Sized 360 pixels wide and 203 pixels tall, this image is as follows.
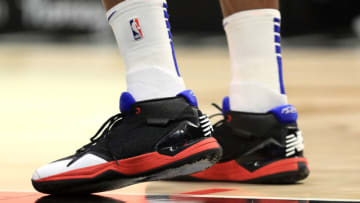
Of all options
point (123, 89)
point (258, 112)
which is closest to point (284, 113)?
point (258, 112)

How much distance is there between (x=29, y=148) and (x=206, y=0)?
599 centimetres

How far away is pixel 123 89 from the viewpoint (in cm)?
391

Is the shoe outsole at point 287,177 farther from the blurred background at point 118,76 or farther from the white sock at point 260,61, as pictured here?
the white sock at point 260,61

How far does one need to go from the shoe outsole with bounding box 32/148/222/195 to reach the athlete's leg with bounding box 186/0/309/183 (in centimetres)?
28

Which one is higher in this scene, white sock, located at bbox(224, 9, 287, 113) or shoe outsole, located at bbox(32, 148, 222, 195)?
white sock, located at bbox(224, 9, 287, 113)

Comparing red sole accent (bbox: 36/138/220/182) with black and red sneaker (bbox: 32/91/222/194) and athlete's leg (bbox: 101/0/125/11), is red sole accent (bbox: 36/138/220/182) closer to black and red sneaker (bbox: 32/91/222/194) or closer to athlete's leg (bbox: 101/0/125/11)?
black and red sneaker (bbox: 32/91/222/194)

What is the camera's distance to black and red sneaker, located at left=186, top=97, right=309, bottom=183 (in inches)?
54.9

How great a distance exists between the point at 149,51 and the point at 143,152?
0.64ft

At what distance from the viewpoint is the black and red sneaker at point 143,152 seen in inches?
44.7

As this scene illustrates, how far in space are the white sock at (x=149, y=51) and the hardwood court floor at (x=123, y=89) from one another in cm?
21

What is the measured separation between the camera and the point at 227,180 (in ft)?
4.72

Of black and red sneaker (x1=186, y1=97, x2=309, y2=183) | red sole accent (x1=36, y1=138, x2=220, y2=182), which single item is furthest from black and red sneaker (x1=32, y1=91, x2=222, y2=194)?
black and red sneaker (x1=186, y1=97, x2=309, y2=183)

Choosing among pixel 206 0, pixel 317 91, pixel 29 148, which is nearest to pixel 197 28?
pixel 206 0

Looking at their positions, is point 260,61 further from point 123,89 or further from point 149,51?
point 123,89
